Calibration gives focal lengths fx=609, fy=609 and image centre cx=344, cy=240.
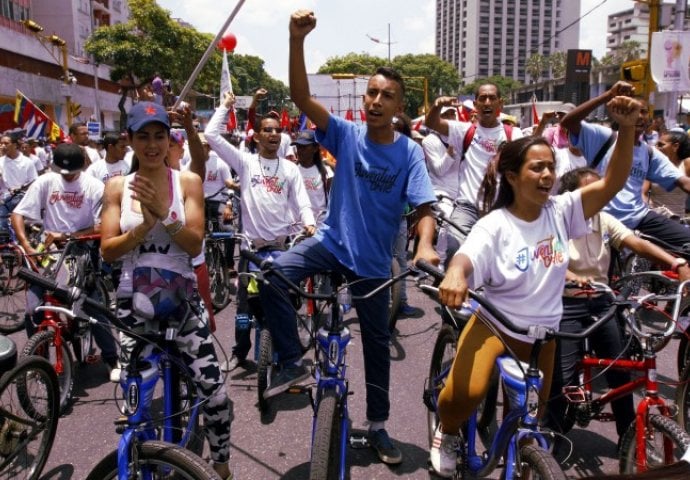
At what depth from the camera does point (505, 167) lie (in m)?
3.00

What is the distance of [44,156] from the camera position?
696 inches

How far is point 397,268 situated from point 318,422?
12.1 ft

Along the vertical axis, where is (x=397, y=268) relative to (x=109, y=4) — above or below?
below

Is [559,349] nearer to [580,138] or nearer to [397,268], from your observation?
[580,138]

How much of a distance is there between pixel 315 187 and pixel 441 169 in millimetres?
1541

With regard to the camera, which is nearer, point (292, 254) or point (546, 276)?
point (546, 276)

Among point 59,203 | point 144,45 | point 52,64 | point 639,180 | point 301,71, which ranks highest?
point 144,45

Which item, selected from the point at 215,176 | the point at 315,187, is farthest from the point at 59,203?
the point at 215,176

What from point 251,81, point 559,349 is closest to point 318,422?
point 559,349

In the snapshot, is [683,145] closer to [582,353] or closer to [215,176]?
[582,353]

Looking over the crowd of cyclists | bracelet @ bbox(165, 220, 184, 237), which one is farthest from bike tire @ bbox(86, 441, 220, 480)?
bracelet @ bbox(165, 220, 184, 237)

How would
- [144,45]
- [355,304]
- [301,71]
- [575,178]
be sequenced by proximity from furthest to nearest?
1. [144,45]
2. [575,178]
3. [355,304]
4. [301,71]

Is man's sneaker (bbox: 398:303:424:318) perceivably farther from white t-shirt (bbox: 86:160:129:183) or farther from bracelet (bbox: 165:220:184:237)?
bracelet (bbox: 165:220:184:237)

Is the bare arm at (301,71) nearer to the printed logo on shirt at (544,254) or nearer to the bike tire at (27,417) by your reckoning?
the printed logo on shirt at (544,254)
